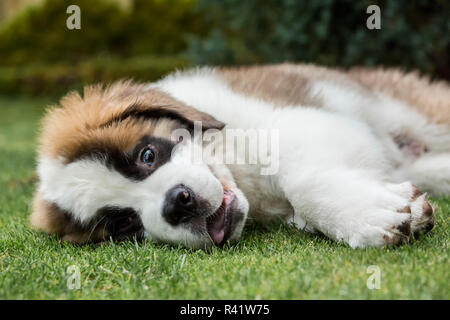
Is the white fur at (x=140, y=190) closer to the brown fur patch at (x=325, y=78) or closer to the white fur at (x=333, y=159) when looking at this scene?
the white fur at (x=333, y=159)

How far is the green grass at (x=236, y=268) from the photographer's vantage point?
2.00 metres

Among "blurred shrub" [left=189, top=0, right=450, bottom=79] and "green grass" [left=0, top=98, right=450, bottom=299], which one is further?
"blurred shrub" [left=189, top=0, right=450, bottom=79]

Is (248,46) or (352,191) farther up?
(248,46)

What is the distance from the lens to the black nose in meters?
2.73

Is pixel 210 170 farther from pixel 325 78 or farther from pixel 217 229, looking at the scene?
pixel 325 78

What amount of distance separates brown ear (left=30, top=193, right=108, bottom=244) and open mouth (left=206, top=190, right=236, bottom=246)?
64cm

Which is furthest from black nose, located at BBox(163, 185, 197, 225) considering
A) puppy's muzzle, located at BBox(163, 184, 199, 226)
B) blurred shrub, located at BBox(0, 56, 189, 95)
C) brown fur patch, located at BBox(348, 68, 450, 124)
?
blurred shrub, located at BBox(0, 56, 189, 95)

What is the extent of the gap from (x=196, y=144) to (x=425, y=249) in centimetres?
143

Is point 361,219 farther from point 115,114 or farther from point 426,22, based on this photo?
point 426,22

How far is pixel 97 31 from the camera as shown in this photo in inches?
604

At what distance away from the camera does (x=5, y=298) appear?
214 centimetres

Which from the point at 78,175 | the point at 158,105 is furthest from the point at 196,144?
the point at 78,175

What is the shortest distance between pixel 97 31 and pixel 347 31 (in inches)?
412

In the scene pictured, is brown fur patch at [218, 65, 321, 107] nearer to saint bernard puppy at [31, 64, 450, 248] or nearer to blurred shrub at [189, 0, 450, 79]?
saint bernard puppy at [31, 64, 450, 248]
